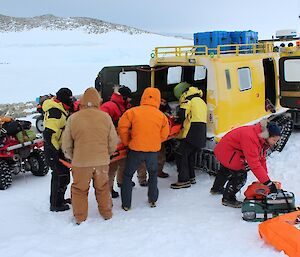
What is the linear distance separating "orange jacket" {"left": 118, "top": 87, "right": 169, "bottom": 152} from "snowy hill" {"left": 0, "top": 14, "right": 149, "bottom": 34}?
46174 mm

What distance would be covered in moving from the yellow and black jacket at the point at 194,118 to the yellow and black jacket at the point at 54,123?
76.6 inches

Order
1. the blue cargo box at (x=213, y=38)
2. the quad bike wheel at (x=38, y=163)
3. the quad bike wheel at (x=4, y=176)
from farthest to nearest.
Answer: the blue cargo box at (x=213, y=38) < the quad bike wheel at (x=38, y=163) < the quad bike wheel at (x=4, y=176)

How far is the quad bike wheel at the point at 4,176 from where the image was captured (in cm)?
694

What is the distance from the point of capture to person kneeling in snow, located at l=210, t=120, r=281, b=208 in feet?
17.0

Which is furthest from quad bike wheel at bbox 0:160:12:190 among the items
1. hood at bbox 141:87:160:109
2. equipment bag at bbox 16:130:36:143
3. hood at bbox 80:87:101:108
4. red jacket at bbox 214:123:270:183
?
red jacket at bbox 214:123:270:183

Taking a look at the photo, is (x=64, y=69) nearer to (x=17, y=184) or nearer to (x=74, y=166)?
(x=17, y=184)

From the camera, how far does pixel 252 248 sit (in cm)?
435

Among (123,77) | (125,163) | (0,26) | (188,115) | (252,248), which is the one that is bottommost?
(252,248)

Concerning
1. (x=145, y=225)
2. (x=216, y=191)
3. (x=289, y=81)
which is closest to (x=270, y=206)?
(x=216, y=191)

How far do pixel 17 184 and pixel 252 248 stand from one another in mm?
4516

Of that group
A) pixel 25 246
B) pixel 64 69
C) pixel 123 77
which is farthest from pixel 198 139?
pixel 64 69

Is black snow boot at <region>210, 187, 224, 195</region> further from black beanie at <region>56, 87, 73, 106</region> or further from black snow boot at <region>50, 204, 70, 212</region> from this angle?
black beanie at <region>56, 87, 73, 106</region>

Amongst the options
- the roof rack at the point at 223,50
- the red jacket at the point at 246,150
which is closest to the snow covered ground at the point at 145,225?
the red jacket at the point at 246,150

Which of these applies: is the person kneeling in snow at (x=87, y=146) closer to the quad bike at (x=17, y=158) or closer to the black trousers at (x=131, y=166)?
the black trousers at (x=131, y=166)
